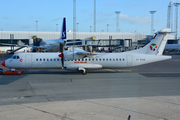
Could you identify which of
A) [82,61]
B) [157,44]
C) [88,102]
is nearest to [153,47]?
[157,44]

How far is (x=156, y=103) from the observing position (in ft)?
36.8

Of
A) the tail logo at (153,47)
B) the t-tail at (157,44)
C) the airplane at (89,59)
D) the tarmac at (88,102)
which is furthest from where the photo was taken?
the tail logo at (153,47)

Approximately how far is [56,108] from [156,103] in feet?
19.0

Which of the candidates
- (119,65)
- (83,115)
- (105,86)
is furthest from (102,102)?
(119,65)

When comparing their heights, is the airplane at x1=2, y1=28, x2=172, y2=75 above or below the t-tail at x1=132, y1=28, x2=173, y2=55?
below

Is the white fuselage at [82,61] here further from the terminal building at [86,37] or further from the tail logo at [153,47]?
the terminal building at [86,37]

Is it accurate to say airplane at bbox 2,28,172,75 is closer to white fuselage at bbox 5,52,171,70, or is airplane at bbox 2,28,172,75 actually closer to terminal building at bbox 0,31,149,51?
white fuselage at bbox 5,52,171,70

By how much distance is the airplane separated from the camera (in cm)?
2256

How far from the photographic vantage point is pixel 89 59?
23172 mm

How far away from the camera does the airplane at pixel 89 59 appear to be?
22562mm

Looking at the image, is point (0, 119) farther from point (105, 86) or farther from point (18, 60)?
point (18, 60)

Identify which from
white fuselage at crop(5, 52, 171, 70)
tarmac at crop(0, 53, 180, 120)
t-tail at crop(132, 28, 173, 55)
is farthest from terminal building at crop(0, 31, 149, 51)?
tarmac at crop(0, 53, 180, 120)

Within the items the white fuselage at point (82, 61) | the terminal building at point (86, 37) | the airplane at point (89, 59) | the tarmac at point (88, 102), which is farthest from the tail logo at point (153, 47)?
the terminal building at point (86, 37)

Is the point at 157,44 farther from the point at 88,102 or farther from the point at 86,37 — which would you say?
the point at 86,37
